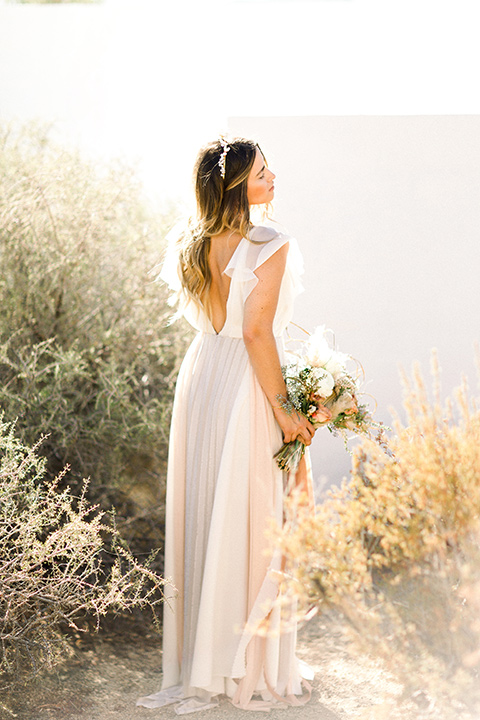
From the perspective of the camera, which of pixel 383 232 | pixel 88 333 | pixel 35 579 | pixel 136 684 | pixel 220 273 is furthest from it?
Answer: pixel 383 232

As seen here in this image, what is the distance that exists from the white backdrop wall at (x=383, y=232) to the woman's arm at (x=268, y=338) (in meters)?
1.40

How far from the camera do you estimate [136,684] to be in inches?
111

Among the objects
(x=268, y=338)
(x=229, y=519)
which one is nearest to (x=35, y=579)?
(x=229, y=519)

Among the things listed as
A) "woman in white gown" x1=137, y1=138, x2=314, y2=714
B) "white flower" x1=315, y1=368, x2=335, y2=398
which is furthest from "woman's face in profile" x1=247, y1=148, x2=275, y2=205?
"white flower" x1=315, y1=368, x2=335, y2=398

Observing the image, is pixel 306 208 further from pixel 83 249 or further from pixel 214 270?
pixel 214 270

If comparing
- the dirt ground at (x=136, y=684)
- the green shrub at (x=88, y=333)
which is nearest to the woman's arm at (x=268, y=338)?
the dirt ground at (x=136, y=684)

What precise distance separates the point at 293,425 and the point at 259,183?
2.71 ft

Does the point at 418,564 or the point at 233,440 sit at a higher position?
the point at 233,440

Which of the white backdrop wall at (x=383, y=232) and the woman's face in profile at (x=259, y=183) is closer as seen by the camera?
the woman's face in profile at (x=259, y=183)

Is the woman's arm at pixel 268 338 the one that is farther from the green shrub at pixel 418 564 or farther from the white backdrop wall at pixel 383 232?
the white backdrop wall at pixel 383 232

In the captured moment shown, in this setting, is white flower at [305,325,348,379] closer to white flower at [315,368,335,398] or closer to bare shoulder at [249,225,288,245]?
white flower at [315,368,335,398]

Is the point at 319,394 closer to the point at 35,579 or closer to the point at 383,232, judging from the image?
the point at 35,579

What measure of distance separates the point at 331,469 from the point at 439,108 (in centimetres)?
247

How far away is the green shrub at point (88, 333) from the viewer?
3361 mm
